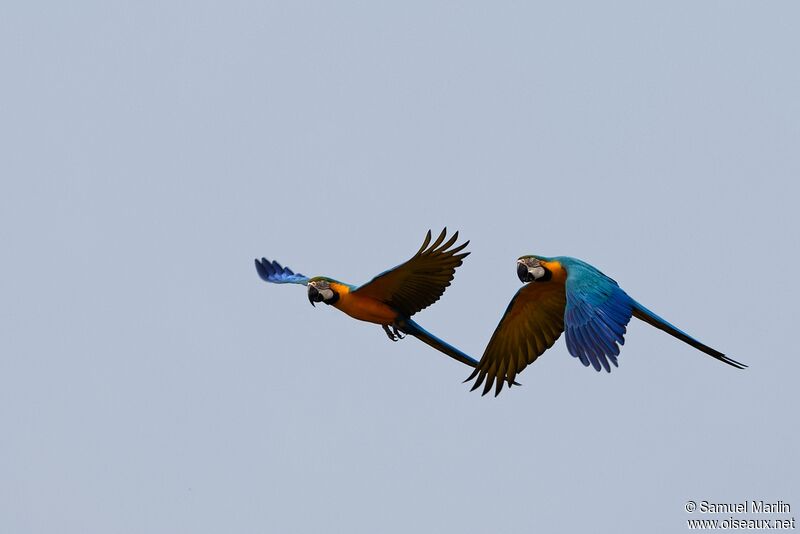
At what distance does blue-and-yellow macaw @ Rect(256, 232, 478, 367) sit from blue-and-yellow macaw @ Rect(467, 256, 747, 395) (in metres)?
0.97

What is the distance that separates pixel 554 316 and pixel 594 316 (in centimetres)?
169

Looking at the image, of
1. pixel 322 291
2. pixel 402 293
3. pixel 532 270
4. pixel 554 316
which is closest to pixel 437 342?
pixel 402 293

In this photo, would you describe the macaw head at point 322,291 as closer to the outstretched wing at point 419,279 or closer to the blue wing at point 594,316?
the outstretched wing at point 419,279

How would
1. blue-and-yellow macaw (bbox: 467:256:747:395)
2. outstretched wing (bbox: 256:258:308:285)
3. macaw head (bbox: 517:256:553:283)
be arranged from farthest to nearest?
outstretched wing (bbox: 256:258:308:285), macaw head (bbox: 517:256:553:283), blue-and-yellow macaw (bbox: 467:256:747:395)

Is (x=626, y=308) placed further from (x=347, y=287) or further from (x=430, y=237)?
(x=347, y=287)

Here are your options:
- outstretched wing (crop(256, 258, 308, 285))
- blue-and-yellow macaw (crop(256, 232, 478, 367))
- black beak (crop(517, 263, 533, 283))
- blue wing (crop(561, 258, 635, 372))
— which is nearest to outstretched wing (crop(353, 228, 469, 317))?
blue-and-yellow macaw (crop(256, 232, 478, 367))

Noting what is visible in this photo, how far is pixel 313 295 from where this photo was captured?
48.8 ft

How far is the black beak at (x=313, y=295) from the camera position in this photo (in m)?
14.8

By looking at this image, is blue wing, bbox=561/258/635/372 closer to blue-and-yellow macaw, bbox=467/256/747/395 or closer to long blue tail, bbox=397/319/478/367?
blue-and-yellow macaw, bbox=467/256/747/395

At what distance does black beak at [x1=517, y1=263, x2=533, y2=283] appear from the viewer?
13289 millimetres

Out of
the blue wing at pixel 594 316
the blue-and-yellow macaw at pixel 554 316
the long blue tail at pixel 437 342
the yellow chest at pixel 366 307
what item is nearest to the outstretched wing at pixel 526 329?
the blue-and-yellow macaw at pixel 554 316

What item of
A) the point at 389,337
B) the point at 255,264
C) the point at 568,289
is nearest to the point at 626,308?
the point at 568,289

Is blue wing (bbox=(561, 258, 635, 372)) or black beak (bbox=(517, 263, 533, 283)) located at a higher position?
black beak (bbox=(517, 263, 533, 283))

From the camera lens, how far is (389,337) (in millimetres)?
14953
